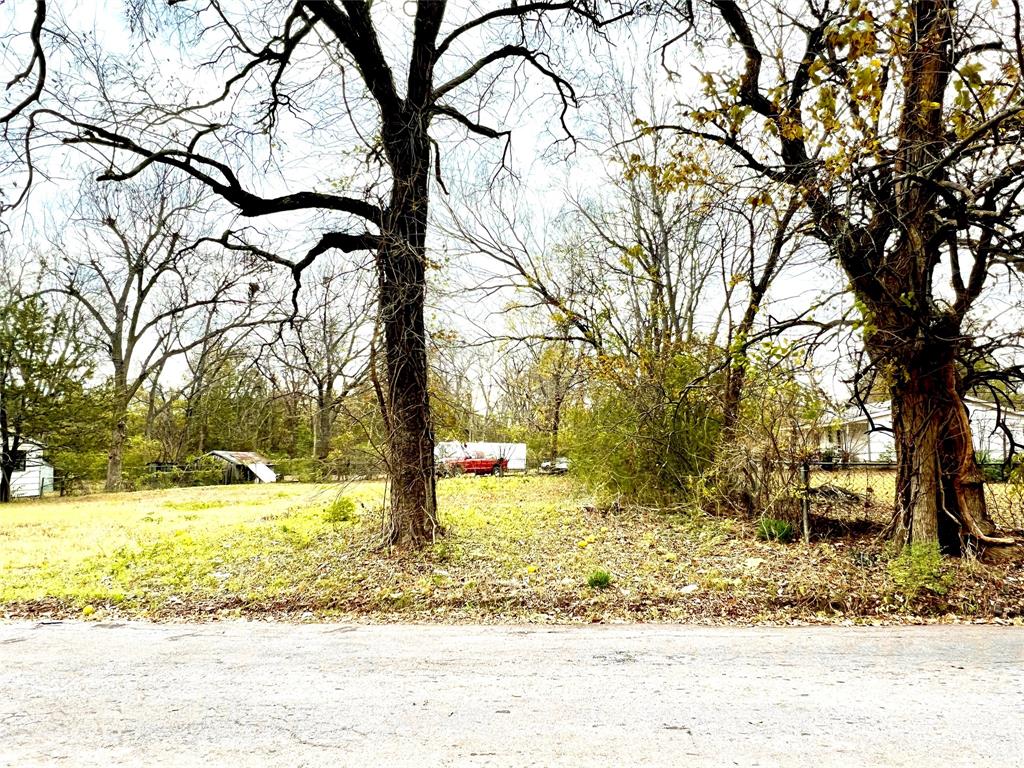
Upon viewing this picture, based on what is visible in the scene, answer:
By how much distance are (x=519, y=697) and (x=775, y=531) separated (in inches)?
194

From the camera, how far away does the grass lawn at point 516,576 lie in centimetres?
532

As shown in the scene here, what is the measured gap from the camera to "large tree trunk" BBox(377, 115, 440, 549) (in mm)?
7023

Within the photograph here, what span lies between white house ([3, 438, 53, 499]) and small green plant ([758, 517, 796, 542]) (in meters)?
23.1

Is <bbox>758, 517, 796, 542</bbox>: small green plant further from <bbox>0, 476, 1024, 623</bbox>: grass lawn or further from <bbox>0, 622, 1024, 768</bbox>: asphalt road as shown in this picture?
<bbox>0, 622, 1024, 768</bbox>: asphalt road

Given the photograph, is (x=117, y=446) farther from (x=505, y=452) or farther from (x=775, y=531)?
(x=775, y=531)

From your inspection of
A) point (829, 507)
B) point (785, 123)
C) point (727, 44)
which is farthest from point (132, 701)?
point (727, 44)

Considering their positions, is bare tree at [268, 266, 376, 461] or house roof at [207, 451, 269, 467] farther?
house roof at [207, 451, 269, 467]

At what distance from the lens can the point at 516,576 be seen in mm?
6141

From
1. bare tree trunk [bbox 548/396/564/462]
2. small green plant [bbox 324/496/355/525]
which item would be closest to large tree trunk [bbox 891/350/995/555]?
small green plant [bbox 324/496/355/525]

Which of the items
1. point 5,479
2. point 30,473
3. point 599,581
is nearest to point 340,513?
point 599,581

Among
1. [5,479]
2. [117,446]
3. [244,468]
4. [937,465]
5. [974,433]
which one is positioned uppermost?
[974,433]

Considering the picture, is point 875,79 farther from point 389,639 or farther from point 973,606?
point 389,639

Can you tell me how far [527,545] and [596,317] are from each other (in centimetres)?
425

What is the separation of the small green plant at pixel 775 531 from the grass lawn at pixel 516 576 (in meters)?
0.16
